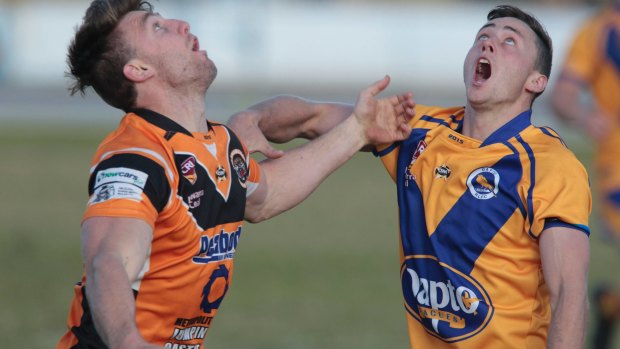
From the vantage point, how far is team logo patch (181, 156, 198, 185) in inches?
173

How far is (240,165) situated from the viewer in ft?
15.7

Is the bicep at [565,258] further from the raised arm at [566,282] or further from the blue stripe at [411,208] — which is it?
the blue stripe at [411,208]

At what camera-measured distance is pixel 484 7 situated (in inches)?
1336

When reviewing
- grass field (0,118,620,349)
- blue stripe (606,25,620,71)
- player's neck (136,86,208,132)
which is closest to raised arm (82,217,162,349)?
player's neck (136,86,208,132)

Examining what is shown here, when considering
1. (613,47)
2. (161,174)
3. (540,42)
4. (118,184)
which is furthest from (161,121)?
(613,47)

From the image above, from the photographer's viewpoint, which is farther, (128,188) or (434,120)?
(434,120)

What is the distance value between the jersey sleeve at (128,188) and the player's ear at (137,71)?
0.50 m

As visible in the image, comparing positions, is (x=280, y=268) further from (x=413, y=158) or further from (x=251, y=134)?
(x=413, y=158)

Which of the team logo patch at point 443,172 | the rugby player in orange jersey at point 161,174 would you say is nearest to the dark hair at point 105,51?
the rugby player in orange jersey at point 161,174

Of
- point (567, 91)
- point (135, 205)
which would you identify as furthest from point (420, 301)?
point (567, 91)

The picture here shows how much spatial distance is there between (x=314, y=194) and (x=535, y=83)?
40.7ft

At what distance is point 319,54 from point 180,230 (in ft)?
94.2

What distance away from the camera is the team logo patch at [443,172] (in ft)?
15.9

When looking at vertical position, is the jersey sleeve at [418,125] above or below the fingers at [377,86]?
below
